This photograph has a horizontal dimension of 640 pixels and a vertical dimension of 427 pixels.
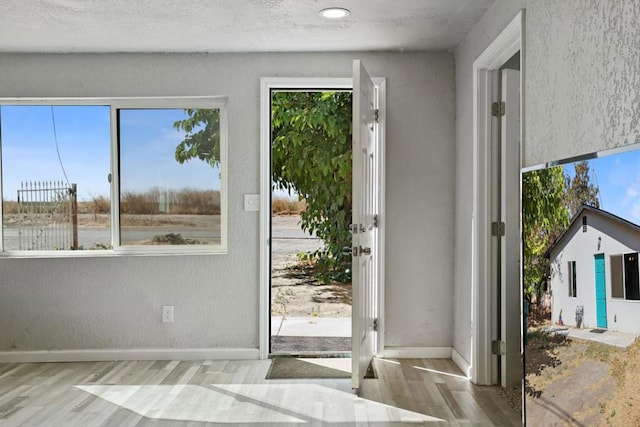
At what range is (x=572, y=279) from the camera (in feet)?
6.16

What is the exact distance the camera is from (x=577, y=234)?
1.83 meters

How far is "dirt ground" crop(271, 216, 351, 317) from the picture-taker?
683cm

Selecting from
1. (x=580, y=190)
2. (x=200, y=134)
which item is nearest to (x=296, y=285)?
(x=200, y=134)

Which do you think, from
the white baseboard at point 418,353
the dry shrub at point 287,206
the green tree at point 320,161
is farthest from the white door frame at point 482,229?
the dry shrub at point 287,206

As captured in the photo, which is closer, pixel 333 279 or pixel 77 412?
pixel 77 412

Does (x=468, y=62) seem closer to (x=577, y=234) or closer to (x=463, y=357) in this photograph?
(x=463, y=357)

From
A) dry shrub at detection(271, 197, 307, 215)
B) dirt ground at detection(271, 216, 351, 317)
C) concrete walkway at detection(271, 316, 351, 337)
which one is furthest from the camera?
dry shrub at detection(271, 197, 307, 215)

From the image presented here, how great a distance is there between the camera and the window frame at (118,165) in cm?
427

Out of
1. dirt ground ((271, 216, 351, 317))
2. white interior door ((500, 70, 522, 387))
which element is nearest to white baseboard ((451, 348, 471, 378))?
white interior door ((500, 70, 522, 387))

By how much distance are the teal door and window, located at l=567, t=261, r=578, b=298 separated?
0.16m

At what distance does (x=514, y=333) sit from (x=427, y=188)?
1247 mm

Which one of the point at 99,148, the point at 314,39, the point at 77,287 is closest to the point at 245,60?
the point at 314,39

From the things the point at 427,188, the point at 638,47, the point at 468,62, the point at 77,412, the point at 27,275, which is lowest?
the point at 77,412

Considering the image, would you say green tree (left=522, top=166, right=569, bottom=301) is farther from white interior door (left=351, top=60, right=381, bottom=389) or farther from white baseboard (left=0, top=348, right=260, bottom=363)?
white baseboard (left=0, top=348, right=260, bottom=363)
